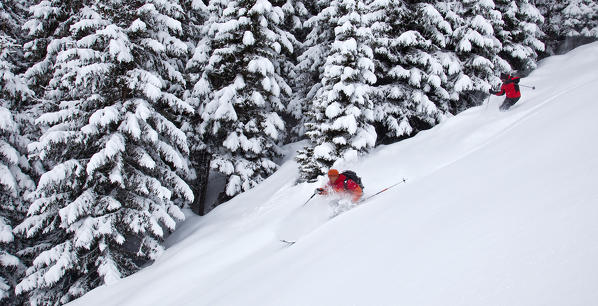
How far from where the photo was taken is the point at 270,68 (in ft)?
53.4

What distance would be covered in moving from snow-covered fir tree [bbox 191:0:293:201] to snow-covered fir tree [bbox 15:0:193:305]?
3342 mm

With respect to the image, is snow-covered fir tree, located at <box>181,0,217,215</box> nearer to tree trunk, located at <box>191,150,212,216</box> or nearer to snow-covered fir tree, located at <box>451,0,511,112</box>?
tree trunk, located at <box>191,150,212,216</box>

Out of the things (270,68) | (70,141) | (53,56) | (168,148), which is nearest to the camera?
(70,141)

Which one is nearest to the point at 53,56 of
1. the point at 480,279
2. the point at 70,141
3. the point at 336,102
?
the point at 70,141

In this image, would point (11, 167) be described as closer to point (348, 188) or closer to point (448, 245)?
point (348, 188)

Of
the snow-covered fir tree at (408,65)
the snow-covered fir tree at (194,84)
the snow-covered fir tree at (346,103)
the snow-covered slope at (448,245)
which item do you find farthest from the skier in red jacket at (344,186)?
the snow-covered fir tree at (194,84)

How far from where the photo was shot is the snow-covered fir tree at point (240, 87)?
1602 centimetres

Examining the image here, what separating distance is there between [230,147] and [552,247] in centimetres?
1443

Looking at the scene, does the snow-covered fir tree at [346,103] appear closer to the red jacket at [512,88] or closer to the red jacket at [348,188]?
the red jacket at [348,188]

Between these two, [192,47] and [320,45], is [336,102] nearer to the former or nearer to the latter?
[320,45]

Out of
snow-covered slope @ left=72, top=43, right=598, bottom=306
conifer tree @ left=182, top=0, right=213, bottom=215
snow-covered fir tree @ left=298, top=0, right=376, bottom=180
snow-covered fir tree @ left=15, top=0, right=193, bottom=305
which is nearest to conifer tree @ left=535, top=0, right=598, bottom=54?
snow-covered fir tree @ left=298, top=0, right=376, bottom=180

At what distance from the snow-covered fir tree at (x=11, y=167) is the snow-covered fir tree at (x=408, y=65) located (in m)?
13.4

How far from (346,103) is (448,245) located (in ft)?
33.0

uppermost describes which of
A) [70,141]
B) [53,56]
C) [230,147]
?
[53,56]
